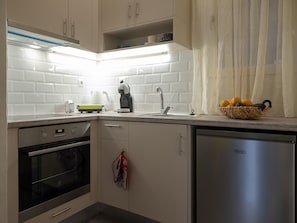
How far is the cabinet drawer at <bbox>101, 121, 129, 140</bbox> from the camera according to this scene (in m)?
1.99

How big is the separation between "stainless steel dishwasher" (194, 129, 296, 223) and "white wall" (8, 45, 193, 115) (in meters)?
0.79

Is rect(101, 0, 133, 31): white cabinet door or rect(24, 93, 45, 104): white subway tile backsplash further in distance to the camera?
rect(101, 0, 133, 31): white cabinet door

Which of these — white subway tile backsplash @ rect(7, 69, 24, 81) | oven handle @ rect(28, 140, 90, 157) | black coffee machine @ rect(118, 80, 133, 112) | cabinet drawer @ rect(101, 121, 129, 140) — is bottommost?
oven handle @ rect(28, 140, 90, 157)

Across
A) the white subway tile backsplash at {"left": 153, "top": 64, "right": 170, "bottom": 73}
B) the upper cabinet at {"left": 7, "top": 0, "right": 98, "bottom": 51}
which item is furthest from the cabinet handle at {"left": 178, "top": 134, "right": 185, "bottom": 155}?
the upper cabinet at {"left": 7, "top": 0, "right": 98, "bottom": 51}

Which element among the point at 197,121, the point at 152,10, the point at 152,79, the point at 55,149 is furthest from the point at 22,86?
the point at 197,121

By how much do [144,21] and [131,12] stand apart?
196 millimetres

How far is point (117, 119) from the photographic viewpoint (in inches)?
79.7

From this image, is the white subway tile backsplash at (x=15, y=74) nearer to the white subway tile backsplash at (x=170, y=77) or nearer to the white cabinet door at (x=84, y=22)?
the white cabinet door at (x=84, y=22)

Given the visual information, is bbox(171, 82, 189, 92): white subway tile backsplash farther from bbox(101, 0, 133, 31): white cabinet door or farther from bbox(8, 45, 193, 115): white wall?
bbox(101, 0, 133, 31): white cabinet door

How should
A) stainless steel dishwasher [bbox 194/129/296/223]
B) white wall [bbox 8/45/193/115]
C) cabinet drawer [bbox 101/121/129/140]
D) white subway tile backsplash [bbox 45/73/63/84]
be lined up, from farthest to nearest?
white subway tile backsplash [bbox 45/73/63/84] → white wall [bbox 8/45/193/115] → cabinet drawer [bbox 101/121/129/140] → stainless steel dishwasher [bbox 194/129/296/223]

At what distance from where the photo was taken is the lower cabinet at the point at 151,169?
172cm

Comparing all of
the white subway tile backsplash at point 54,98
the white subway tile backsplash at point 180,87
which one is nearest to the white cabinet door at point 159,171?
the white subway tile backsplash at point 180,87

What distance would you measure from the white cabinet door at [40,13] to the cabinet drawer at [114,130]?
3.01ft

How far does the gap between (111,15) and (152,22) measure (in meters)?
→ 0.54
